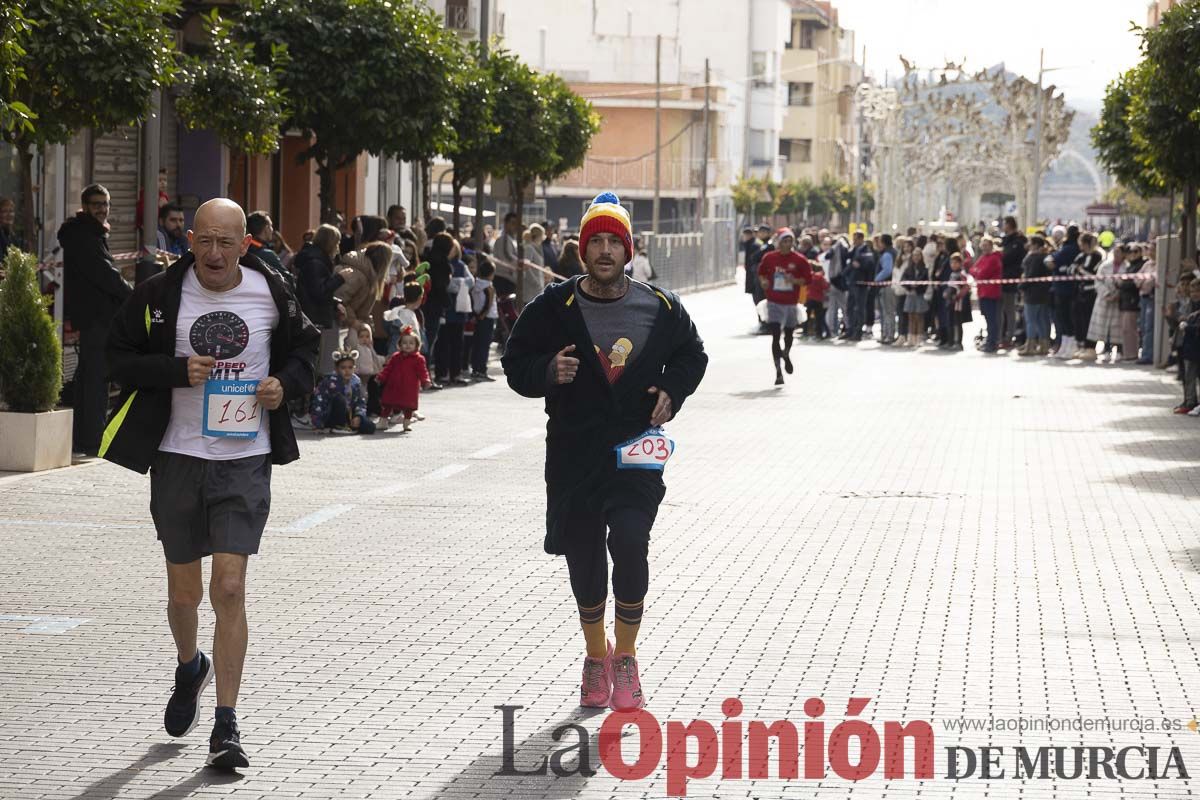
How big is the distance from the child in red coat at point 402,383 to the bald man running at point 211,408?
1086cm

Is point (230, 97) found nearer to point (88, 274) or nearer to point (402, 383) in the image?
point (402, 383)

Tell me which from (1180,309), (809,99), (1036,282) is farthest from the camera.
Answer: (809,99)

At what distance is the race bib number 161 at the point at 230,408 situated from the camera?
20.8 ft

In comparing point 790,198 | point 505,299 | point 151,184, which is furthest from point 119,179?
point 790,198

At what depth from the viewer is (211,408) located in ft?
20.8

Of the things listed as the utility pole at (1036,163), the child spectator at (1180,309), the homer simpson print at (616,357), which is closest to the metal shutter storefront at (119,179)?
the child spectator at (1180,309)

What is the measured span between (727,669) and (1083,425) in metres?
12.1

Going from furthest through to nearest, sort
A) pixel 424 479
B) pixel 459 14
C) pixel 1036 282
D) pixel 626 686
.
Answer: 1. pixel 459 14
2. pixel 1036 282
3. pixel 424 479
4. pixel 626 686

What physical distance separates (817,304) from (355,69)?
1390 centimetres

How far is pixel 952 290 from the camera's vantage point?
32375mm

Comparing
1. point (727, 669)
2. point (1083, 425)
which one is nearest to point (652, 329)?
point (727, 669)

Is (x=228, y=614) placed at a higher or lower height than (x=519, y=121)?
lower

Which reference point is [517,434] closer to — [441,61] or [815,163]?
[441,61]

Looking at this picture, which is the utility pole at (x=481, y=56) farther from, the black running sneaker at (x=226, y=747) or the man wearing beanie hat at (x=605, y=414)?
the black running sneaker at (x=226, y=747)
